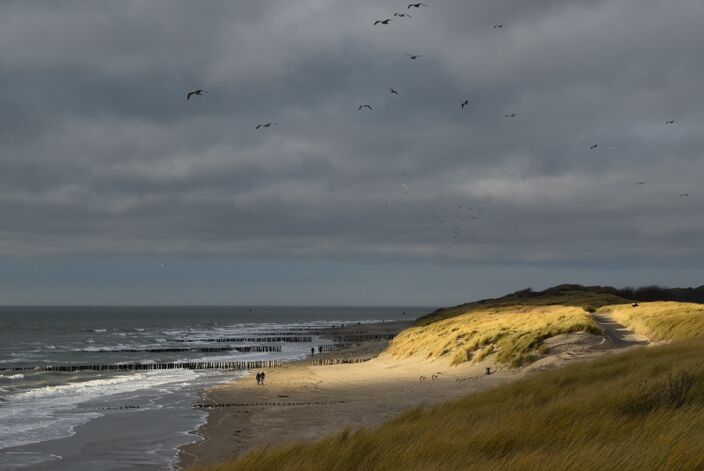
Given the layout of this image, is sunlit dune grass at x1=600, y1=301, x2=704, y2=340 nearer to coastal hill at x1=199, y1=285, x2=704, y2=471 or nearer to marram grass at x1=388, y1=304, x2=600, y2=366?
marram grass at x1=388, y1=304, x2=600, y2=366

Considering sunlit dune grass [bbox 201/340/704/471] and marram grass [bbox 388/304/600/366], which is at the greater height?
sunlit dune grass [bbox 201/340/704/471]

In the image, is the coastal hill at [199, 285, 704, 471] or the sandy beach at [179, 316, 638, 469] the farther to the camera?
the sandy beach at [179, 316, 638, 469]

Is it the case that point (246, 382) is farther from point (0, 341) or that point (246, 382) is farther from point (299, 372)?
point (0, 341)

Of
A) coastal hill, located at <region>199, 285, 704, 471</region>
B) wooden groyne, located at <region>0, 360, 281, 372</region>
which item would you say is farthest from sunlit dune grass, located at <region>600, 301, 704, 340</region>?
wooden groyne, located at <region>0, 360, 281, 372</region>

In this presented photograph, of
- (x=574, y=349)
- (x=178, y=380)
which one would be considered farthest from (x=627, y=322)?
(x=178, y=380)

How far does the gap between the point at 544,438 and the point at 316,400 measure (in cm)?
2079

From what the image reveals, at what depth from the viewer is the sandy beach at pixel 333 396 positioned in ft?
68.1

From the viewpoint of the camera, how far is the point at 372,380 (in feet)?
120

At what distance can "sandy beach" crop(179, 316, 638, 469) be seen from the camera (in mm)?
20766

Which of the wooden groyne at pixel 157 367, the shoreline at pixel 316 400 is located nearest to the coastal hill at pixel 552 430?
the shoreline at pixel 316 400

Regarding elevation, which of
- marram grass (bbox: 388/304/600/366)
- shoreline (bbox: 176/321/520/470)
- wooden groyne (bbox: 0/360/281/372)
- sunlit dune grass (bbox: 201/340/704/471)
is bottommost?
wooden groyne (bbox: 0/360/281/372)

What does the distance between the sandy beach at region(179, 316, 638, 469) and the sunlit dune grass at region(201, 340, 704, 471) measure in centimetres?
491

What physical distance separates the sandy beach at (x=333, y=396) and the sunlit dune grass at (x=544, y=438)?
491cm

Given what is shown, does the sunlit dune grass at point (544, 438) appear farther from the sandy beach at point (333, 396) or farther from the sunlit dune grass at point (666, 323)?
the sunlit dune grass at point (666, 323)
